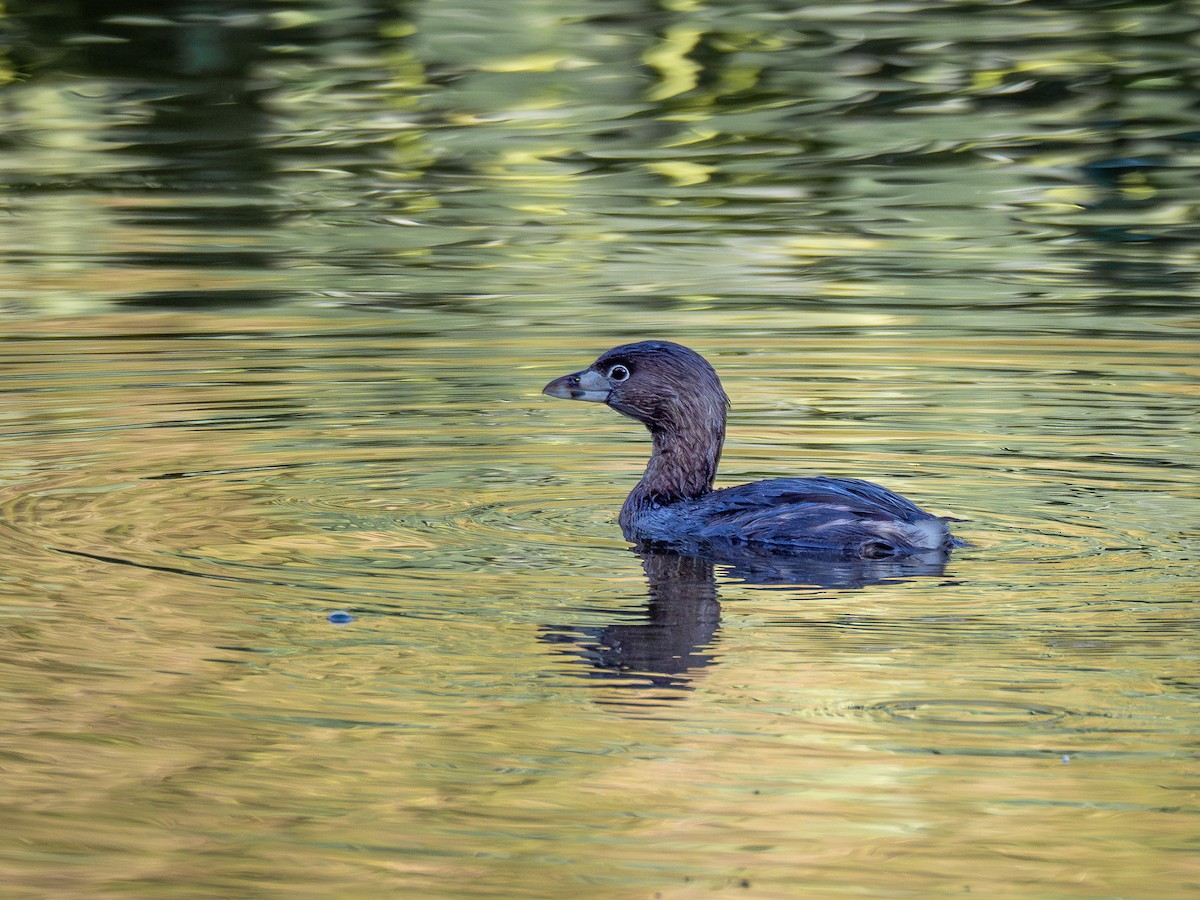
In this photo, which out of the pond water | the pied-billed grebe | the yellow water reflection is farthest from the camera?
the pied-billed grebe

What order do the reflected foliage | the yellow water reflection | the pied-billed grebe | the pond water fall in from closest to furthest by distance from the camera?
the yellow water reflection → the pond water → the pied-billed grebe → the reflected foliage

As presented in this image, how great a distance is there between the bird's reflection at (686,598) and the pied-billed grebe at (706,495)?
8cm

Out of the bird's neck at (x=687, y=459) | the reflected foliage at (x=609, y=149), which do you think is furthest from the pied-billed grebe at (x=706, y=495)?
the reflected foliage at (x=609, y=149)

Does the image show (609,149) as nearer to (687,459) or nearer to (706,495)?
(687,459)

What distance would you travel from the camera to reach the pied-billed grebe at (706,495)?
813cm

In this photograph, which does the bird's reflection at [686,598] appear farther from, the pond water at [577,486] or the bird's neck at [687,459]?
the bird's neck at [687,459]

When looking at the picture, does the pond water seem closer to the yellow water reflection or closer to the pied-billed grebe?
the yellow water reflection

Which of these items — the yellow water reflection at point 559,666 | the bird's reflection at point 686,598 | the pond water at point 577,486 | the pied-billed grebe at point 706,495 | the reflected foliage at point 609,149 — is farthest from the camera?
the reflected foliage at point 609,149

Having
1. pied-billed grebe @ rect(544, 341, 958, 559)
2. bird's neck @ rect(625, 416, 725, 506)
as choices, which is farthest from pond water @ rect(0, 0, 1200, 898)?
bird's neck @ rect(625, 416, 725, 506)

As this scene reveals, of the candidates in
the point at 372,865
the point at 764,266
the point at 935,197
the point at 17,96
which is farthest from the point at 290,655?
the point at 17,96

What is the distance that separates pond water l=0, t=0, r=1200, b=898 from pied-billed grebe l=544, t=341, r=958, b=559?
24cm

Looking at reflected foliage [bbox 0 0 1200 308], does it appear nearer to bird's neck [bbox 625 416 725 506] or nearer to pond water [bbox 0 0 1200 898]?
pond water [bbox 0 0 1200 898]

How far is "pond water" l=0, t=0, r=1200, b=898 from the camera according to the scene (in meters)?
5.62

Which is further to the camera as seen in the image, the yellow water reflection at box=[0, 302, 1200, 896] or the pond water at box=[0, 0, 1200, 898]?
the pond water at box=[0, 0, 1200, 898]
